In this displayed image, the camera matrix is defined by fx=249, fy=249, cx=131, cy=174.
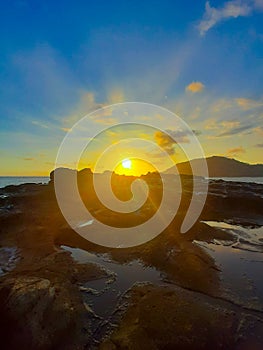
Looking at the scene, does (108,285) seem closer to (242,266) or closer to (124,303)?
(124,303)

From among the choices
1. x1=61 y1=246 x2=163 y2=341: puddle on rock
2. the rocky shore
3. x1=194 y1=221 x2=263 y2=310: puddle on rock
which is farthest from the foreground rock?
x1=194 y1=221 x2=263 y2=310: puddle on rock

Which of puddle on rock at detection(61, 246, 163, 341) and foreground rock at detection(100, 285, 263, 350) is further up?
puddle on rock at detection(61, 246, 163, 341)

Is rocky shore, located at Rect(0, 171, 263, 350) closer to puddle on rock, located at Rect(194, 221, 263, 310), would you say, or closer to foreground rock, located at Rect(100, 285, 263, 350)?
foreground rock, located at Rect(100, 285, 263, 350)

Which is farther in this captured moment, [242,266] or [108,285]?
[242,266]

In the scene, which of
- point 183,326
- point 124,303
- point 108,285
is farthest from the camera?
point 108,285

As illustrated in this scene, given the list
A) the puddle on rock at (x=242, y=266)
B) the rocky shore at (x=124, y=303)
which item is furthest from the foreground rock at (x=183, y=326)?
the puddle on rock at (x=242, y=266)

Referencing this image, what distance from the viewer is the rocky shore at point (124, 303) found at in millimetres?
9508

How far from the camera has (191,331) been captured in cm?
1015

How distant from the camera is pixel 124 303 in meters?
12.4

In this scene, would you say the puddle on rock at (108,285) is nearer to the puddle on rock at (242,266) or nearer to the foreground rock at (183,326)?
the foreground rock at (183,326)

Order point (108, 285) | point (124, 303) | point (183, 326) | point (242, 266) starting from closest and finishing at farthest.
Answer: point (183, 326) → point (124, 303) → point (108, 285) → point (242, 266)


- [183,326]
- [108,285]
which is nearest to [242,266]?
[183,326]

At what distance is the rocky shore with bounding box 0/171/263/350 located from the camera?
9.51 metres

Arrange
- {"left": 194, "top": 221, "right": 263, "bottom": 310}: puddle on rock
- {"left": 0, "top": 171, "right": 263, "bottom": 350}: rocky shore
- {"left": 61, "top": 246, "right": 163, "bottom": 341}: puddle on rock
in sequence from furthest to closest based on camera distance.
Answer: {"left": 194, "top": 221, "right": 263, "bottom": 310}: puddle on rock → {"left": 61, "top": 246, "right": 163, "bottom": 341}: puddle on rock → {"left": 0, "top": 171, "right": 263, "bottom": 350}: rocky shore
